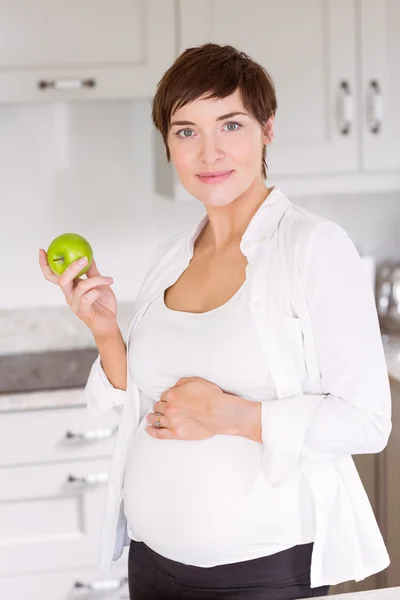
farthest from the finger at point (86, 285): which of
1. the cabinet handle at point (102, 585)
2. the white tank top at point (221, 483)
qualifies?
the cabinet handle at point (102, 585)

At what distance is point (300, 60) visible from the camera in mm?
2447

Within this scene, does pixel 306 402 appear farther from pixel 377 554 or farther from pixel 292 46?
pixel 292 46

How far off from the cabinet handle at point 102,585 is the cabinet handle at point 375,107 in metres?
1.37

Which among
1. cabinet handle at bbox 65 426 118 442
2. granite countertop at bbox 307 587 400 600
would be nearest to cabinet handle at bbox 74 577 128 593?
cabinet handle at bbox 65 426 118 442

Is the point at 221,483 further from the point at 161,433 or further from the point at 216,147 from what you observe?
the point at 216,147

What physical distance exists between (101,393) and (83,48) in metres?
1.12

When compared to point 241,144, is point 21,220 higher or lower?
lower

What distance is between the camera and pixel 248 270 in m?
1.37

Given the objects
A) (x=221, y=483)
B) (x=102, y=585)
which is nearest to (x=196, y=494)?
(x=221, y=483)

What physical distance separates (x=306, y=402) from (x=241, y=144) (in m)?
0.39

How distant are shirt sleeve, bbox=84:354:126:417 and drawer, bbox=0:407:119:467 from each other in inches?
27.5

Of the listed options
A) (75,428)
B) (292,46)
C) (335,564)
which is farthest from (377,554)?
(292,46)

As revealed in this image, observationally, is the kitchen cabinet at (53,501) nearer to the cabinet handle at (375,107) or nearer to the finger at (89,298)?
the finger at (89,298)

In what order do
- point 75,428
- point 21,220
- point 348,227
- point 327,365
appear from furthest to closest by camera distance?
point 348,227, point 21,220, point 75,428, point 327,365
